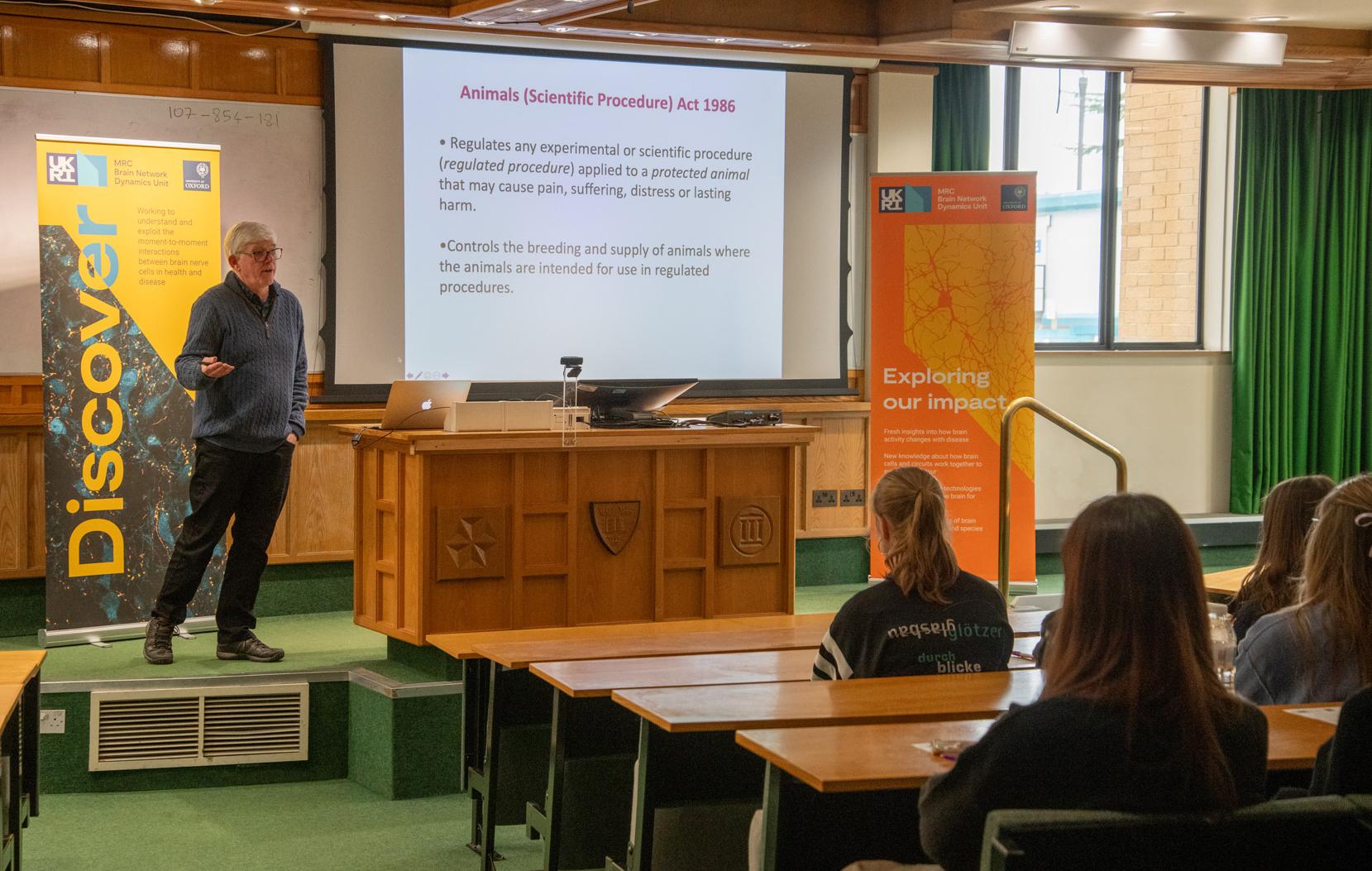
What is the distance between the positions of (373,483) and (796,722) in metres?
2.95

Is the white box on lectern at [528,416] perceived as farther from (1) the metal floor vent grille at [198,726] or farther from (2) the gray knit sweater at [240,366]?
(1) the metal floor vent grille at [198,726]

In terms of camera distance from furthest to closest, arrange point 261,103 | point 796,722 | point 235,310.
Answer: point 261,103
point 235,310
point 796,722

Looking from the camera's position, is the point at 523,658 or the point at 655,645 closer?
the point at 523,658

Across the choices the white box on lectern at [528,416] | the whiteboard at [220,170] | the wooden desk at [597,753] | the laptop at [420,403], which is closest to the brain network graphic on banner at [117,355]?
the whiteboard at [220,170]

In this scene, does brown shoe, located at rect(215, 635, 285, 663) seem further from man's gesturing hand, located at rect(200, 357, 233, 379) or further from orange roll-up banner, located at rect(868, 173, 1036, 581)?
orange roll-up banner, located at rect(868, 173, 1036, 581)

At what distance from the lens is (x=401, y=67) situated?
6.50m

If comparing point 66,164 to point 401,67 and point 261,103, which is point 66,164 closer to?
point 261,103

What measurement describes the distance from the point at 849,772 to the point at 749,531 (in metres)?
3.31

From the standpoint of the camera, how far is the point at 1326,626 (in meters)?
2.75

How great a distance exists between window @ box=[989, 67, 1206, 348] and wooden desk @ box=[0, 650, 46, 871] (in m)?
6.00

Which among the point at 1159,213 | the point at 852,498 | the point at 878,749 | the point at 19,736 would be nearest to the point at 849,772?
the point at 878,749

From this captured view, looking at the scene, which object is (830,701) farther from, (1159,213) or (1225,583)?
(1159,213)

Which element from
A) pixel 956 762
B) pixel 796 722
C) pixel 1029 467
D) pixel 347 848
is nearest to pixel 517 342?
pixel 1029 467

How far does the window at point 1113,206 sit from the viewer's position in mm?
8195
